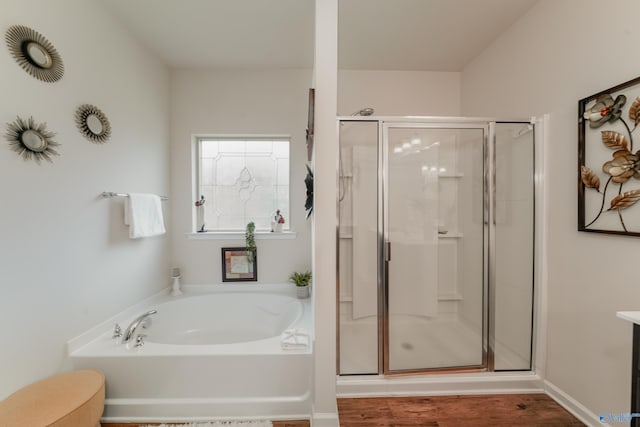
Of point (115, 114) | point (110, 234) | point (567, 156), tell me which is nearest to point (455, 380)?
point (567, 156)

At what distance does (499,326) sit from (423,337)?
1.77ft

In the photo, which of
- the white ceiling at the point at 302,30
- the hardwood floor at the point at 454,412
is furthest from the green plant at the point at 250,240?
the white ceiling at the point at 302,30

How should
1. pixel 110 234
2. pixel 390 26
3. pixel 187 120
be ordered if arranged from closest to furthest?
pixel 110 234 < pixel 390 26 < pixel 187 120

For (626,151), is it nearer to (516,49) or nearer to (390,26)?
(516,49)

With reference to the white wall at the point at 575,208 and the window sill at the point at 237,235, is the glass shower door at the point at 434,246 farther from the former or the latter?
the window sill at the point at 237,235

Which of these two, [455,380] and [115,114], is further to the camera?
[115,114]

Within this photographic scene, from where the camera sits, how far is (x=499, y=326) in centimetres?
188

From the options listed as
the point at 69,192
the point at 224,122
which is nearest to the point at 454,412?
the point at 69,192

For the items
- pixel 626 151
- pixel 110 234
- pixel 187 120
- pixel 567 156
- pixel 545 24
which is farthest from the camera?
pixel 187 120

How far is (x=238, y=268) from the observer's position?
2.63 meters

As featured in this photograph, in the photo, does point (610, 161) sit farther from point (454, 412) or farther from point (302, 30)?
point (302, 30)

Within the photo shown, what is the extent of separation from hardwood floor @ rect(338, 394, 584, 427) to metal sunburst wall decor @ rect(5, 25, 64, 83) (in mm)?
2588

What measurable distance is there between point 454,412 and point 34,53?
312 cm

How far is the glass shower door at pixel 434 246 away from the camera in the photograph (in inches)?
72.8
